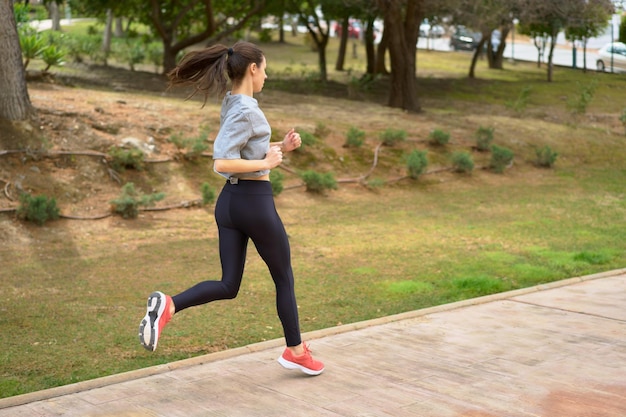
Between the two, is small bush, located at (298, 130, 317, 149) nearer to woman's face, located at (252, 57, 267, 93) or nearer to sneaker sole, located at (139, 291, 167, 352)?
woman's face, located at (252, 57, 267, 93)

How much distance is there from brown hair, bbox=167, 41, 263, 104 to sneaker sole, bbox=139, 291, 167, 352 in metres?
1.11

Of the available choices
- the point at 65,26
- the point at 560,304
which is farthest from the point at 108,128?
the point at 65,26

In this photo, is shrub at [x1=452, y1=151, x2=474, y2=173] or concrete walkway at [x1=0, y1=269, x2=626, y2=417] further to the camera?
shrub at [x1=452, y1=151, x2=474, y2=173]

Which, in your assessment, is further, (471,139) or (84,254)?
(471,139)

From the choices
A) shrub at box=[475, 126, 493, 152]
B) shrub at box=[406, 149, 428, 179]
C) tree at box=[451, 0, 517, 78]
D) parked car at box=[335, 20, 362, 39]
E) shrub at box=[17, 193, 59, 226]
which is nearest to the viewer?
shrub at box=[17, 193, 59, 226]

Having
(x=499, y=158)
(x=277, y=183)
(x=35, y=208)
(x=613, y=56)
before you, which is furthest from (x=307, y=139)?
(x=613, y=56)

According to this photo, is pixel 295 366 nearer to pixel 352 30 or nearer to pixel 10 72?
pixel 10 72

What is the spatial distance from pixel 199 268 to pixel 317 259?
4.26 ft

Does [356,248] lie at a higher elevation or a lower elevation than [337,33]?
lower

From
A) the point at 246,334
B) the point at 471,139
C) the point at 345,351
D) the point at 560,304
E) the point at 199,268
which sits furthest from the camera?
the point at 471,139

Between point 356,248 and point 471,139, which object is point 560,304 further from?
point 471,139

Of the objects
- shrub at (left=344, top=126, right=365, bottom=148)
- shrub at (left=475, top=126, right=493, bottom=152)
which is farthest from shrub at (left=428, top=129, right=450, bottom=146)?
shrub at (left=344, top=126, right=365, bottom=148)

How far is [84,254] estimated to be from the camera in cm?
981

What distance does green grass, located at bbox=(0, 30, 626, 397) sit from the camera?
6523 millimetres
